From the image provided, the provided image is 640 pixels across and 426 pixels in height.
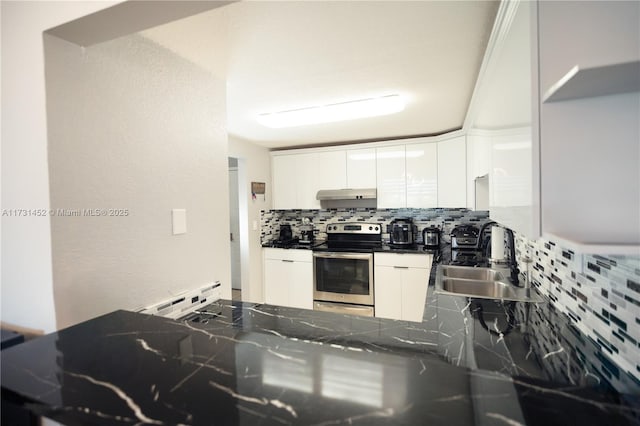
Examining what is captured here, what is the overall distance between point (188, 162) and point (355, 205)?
262 cm

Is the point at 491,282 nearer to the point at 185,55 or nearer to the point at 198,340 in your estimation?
the point at 198,340

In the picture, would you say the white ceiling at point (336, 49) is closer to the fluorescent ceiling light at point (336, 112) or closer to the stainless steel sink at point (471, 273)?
the fluorescent ceiling light at point (336, 112)

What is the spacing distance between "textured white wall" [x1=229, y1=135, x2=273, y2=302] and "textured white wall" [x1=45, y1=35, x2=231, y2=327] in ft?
6.20

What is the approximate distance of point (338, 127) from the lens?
2.95m

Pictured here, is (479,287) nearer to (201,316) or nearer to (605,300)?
(605,300)

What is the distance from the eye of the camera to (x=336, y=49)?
1.50 m

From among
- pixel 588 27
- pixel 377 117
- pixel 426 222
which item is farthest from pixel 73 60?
pixel 426 222

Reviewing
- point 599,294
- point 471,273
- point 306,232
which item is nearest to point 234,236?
point 306,232

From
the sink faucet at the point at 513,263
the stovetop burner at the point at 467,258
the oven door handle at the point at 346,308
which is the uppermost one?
the sink faucet at the point at 513,263

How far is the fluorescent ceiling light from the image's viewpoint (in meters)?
2.21

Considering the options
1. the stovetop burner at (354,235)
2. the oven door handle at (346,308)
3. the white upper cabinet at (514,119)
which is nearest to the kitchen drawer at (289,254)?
the stovetop burner at (354,235)

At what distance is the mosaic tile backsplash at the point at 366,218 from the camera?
345 cm

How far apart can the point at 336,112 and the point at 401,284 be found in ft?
6.15

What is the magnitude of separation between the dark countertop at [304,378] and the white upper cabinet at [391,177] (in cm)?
244
